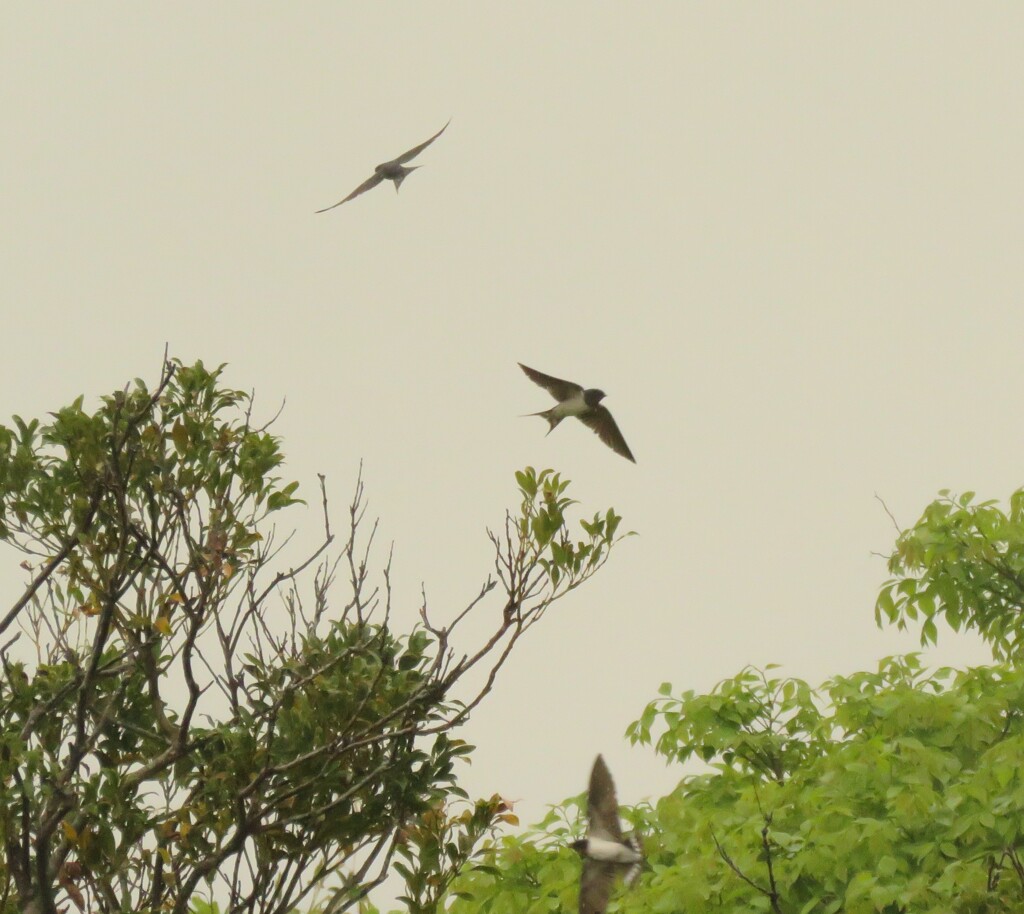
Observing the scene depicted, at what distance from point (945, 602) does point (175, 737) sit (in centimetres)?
816

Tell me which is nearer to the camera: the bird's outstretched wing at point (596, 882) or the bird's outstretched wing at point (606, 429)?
the bird's outstretched wing at point (596, 882)

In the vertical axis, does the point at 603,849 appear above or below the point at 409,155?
below

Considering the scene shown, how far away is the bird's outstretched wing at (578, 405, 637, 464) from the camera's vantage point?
8.41 metres

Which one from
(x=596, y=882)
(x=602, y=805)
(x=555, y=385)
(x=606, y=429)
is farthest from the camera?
(x=606, y=429)

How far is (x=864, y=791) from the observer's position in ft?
28.9

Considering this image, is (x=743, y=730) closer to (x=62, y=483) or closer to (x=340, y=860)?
(x=340, y=860)

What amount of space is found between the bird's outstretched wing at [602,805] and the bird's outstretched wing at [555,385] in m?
2.57

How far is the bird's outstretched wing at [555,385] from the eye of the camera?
8.02 m

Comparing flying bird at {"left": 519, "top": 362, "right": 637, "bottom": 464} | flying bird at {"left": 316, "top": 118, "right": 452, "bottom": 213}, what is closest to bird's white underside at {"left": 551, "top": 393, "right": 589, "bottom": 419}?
flying bird at {"left": 519, "top": 362, "right": 637, "bottom": 464}

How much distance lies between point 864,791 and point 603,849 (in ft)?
9.01

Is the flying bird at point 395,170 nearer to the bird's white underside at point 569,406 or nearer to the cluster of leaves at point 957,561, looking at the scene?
the bird's white underside at point 569,406

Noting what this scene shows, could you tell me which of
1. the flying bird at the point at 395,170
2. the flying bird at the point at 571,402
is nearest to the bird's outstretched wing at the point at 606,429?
the flying bird at the point at 571,402

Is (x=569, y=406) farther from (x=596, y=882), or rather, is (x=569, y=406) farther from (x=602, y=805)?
(x=596, y=882)

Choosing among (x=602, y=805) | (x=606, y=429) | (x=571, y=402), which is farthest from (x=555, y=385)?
(x=602, y=805)
